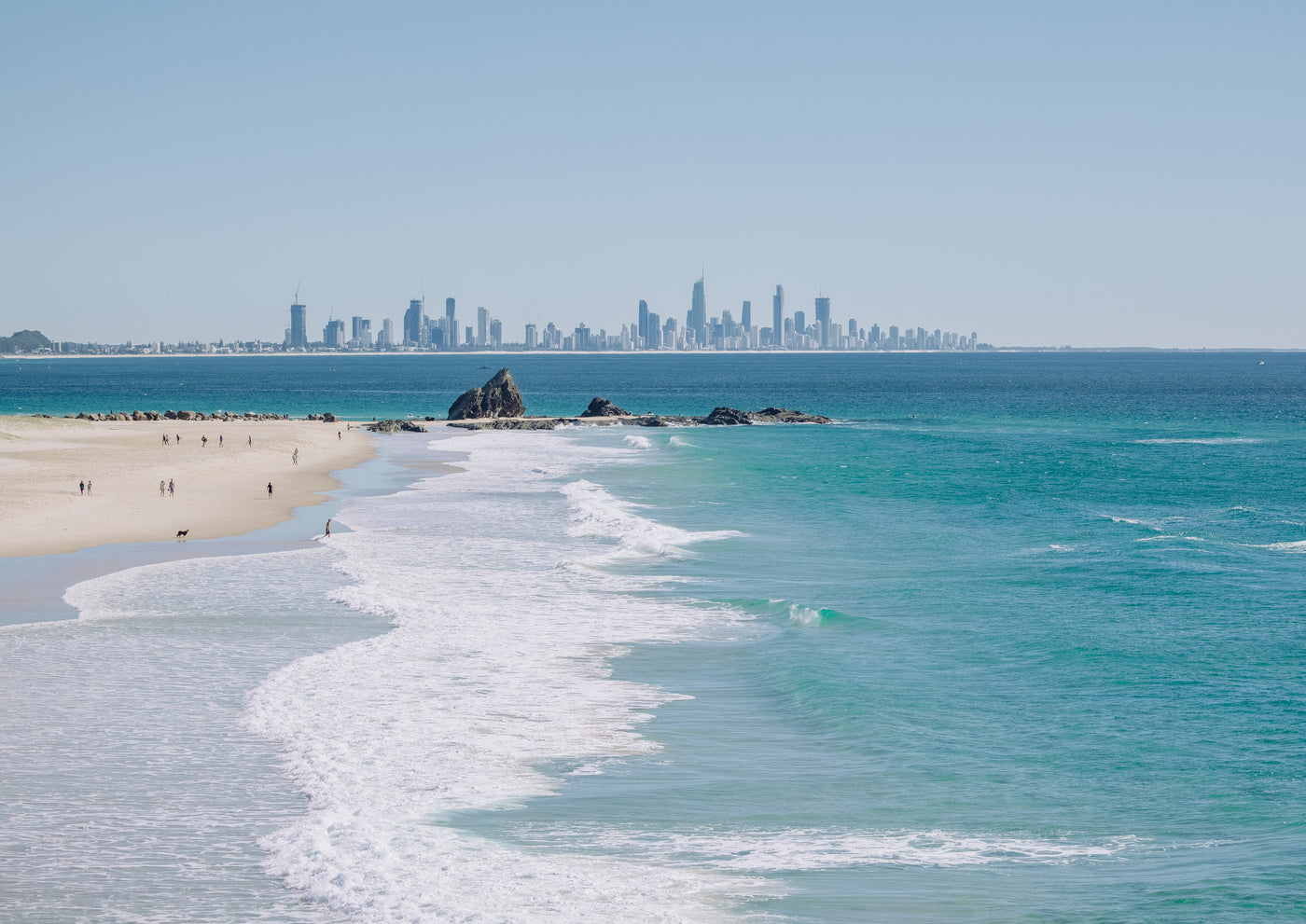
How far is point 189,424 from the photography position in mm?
99438

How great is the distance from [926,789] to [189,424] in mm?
94216

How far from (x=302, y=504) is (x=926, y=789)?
1581 inches

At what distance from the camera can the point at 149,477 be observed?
58.2 m

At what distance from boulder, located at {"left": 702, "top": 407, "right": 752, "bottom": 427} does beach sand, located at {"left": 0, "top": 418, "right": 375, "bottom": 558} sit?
3357cm

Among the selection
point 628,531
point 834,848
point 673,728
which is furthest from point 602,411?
point 834,848

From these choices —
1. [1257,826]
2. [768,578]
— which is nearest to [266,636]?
[768,578]

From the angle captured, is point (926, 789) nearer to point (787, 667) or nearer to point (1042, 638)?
point (787, 667)

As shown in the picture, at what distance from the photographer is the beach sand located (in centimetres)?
4259

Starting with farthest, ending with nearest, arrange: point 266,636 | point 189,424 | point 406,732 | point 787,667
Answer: point 189,424 < point 266,636 < point 787,667 < point 406,732

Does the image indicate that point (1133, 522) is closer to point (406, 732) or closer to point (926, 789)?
point (926, 789)

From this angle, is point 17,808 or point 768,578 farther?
point 768,578

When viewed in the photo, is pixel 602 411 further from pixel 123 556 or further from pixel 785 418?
pixel 123 556

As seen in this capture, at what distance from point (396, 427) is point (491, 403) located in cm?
1351

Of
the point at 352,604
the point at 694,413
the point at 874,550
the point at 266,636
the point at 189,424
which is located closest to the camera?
the point at 266,636
